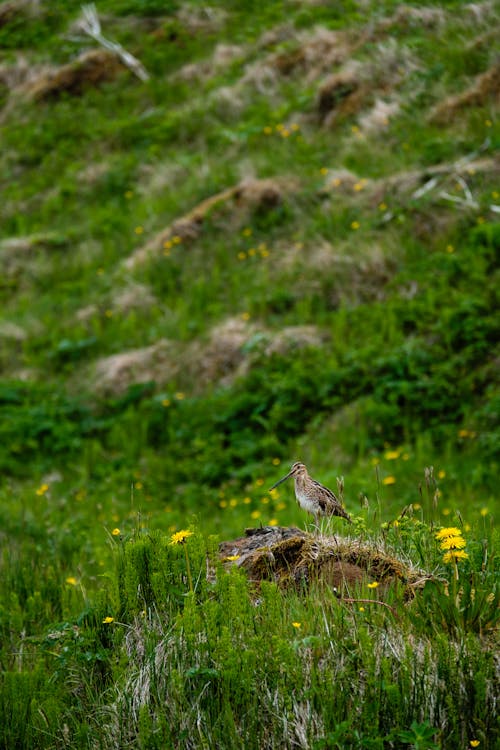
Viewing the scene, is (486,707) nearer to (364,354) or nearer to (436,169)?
(364,354)

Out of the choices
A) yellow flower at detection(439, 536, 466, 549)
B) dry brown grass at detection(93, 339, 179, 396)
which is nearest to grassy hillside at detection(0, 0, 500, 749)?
dry brown grass at detection(93, 339, 179, 396)

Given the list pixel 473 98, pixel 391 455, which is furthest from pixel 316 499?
pixel 473 98

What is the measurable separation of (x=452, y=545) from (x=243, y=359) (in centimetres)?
740

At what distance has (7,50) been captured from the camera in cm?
2155

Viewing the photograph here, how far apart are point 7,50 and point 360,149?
12.1 meters

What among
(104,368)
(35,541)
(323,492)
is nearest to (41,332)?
(104,368)

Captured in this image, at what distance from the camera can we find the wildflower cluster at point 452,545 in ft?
11.9

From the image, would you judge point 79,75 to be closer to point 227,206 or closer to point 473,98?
point 227,206

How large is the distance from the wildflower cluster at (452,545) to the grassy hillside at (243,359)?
0.12 meters

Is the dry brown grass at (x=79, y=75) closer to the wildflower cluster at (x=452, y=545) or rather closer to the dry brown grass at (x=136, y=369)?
the dry brown grass at (x=136, y=369)

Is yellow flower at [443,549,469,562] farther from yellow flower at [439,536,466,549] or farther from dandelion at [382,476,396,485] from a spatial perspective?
dandelion at [382,476,396,485]

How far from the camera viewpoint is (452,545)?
362 centimetres

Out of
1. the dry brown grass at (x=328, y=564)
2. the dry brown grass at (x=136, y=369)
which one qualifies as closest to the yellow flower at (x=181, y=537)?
the dry brown grass at (x=328, y=564)

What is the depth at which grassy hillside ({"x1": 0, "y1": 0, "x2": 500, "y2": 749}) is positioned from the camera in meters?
3.55
